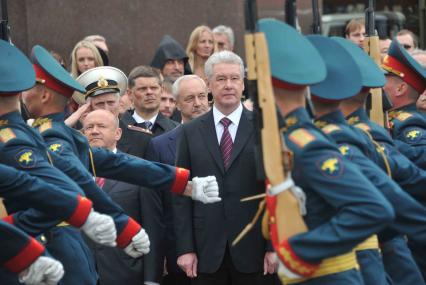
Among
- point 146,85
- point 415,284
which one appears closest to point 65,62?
point 146,85

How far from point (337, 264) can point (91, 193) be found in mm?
1975

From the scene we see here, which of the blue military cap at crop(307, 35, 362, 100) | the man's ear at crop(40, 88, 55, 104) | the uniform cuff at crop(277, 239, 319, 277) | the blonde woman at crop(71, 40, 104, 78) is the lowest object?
the blonde woman at crop(71, 40, 104, 78)

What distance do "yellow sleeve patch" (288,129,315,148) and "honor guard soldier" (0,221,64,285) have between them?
4.62 feet

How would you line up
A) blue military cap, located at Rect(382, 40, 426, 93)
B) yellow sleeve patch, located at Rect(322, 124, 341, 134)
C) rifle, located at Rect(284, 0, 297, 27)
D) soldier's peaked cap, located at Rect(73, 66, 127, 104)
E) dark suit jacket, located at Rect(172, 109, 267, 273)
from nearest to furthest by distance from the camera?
yellow sleeve patch, located at Rect(322, 124, 341, 134)
rifle, located at Rect(284, 0, 297, 27)
dark suit jacket, located at Rect(172, 109, 267, 273)
blue military cap, located at Rect(382, 40, 426, 93)
soldier's peaked cap, located at Rect(73, 66, 127, 104)

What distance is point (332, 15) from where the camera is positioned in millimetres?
20734

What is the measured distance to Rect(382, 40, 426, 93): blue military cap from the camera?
900 centimetres

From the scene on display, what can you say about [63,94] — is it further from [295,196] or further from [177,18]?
[177,18]

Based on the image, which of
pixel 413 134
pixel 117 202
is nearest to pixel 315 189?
pixel 413 134

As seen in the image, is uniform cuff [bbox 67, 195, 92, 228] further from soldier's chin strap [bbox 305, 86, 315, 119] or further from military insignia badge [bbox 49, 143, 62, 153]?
soldier's chin strap [bbox 305, 86, 315, 119]

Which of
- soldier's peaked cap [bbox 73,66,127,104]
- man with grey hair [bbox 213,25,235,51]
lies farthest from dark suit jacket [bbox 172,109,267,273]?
man with grey hair [bbox 213,25,235,51]

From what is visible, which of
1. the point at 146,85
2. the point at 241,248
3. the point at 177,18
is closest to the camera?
the point at 241,248

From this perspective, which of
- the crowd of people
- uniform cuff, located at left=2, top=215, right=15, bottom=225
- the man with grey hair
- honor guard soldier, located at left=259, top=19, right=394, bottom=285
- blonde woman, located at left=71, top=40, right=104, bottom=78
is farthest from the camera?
the man with grey hair

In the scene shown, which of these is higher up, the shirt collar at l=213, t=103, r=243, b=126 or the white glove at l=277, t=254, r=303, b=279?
the white glove at l=277, t=254, r=303, b=279

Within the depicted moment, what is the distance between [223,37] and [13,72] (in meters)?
5.89
